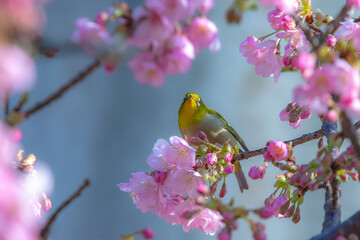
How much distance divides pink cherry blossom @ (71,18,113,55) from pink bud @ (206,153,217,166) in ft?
1.70

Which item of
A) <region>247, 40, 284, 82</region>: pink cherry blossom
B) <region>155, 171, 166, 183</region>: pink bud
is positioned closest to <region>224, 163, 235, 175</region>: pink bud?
<region>155, 171, 166, 183</region>: pink bud

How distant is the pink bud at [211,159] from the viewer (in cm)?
101

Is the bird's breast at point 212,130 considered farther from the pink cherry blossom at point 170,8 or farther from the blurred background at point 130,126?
the pink cherry blossom at point 170,8

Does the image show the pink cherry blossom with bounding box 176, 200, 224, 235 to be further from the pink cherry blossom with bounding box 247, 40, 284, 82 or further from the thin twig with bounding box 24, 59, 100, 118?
the thin twig with bounding box 24, 59, 100, 118

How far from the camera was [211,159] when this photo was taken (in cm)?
101

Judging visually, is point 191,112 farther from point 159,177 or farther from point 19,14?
point 19,14

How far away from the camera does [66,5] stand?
3207 millimetres

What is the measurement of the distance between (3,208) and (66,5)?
3020 mm

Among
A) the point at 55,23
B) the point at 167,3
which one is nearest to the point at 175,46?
the point at 167,3

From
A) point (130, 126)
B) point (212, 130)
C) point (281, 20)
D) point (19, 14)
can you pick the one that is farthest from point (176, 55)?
point (130, 126)

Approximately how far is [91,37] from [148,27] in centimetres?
6

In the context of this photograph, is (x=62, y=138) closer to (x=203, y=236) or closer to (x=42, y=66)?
(x=42, y=66)

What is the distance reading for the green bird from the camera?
1.96 metres

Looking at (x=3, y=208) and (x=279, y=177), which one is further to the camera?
(x=279, y=177)
